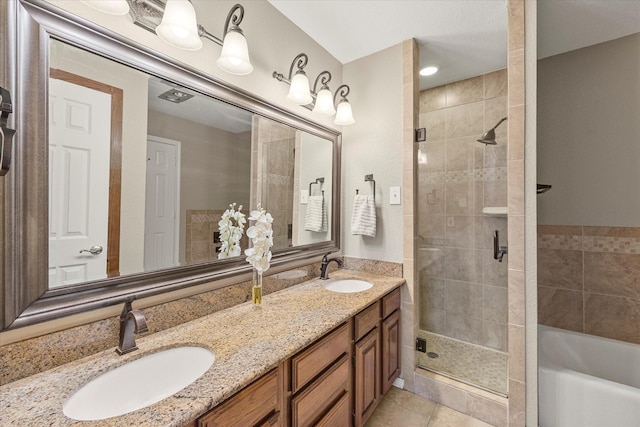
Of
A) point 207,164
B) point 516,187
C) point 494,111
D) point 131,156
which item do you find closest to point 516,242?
point 516,187

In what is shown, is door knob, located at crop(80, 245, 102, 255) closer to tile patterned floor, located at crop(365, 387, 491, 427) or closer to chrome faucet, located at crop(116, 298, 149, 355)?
chrome faucet, located at crop(116, 298, 149, 355)

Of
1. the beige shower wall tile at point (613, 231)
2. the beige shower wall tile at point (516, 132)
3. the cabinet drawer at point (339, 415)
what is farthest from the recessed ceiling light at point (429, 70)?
the cabinet drawer at point (339, 415)

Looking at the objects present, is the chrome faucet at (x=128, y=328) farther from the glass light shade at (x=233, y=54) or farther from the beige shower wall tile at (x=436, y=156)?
the beige shower wall tile at (x=436, y=156)

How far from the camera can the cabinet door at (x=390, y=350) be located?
1.71 metres

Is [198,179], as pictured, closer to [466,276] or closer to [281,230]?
[281,230]

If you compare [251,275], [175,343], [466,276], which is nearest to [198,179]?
[251,275]

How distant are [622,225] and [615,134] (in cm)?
64

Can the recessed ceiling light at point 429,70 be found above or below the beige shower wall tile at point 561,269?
above

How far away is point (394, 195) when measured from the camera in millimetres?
2027

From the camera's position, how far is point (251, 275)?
149cm

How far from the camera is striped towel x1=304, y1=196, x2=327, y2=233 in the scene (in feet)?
6.52

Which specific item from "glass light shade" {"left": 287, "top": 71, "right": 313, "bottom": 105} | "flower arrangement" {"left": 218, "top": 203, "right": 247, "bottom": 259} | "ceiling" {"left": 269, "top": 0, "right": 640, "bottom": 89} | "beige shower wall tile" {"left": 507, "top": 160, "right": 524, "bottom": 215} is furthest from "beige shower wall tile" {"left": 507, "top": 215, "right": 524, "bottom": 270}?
"flower arrangement" {"left": 218, "top": 203, "right": 247, "bottom": 259}

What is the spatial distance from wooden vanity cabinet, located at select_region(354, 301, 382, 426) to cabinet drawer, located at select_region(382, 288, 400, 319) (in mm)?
75

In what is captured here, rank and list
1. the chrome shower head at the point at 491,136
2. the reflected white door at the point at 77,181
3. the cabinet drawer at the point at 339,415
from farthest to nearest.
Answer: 1. the chrome shower head at the point at 491,136
2. the cabinet drawer at the point at 339,415
3. the reflected white door at the point at 77,181
